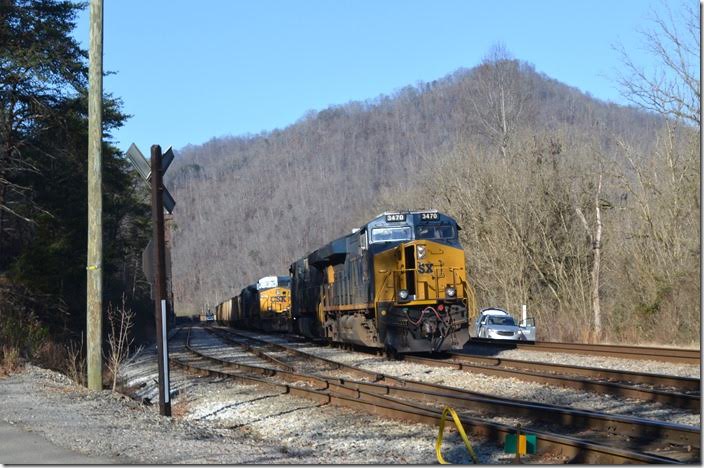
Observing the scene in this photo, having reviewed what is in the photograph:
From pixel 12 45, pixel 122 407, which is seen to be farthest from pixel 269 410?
pixel 12 45

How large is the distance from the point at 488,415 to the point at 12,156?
2121cm

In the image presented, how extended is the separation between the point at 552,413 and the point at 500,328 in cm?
1926

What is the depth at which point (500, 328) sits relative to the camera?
2989 cm

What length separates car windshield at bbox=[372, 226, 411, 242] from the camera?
21.4 metres

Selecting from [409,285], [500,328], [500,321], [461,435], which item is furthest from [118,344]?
[500,321]

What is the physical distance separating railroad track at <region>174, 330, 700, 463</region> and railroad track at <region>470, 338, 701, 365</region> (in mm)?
6540

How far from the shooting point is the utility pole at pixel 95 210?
1561 centimetres

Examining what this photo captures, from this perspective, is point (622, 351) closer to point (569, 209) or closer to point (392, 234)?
point (392, 234)

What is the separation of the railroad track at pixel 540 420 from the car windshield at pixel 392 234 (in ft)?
16.1

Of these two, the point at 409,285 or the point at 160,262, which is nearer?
the point at 160,262

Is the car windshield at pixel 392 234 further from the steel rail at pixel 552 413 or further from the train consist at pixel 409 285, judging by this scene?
the steel rail at pixel 552 413

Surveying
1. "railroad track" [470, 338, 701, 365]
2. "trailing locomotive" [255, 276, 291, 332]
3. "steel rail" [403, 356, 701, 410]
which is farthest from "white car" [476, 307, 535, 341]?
"trailing locomotive" [255, 276, 291, 332]

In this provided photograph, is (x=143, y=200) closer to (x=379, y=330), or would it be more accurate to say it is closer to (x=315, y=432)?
(x=379, y=330)

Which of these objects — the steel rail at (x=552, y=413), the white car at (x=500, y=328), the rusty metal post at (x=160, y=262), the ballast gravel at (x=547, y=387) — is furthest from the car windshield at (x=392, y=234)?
the white car at (x=500, y=328)
